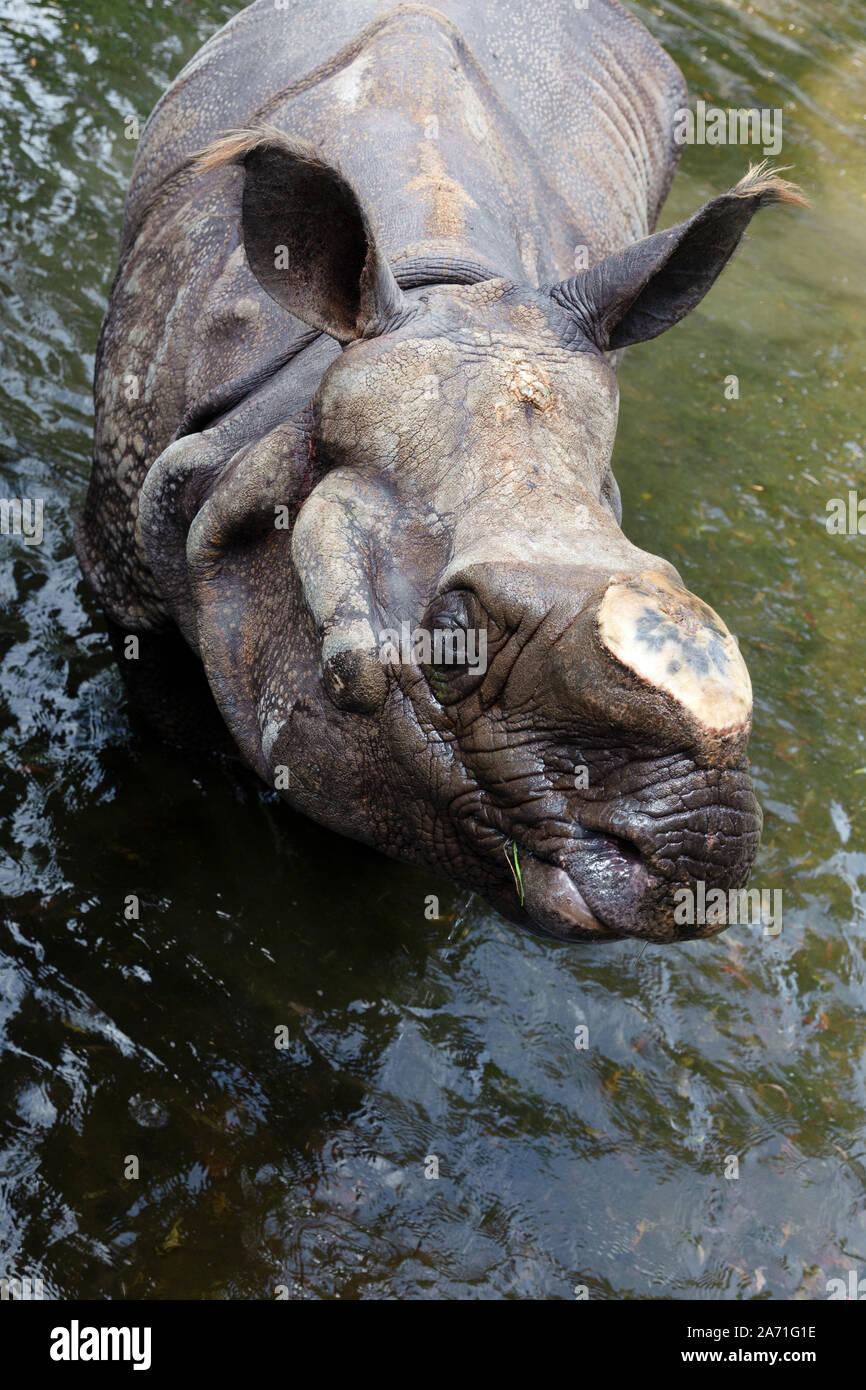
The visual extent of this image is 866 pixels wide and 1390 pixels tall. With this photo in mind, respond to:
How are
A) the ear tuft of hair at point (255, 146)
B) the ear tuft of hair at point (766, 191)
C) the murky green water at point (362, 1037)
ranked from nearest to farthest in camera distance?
1. the ear tuft of hair at point (255, 146)
2. the ear tuft of hair at point (766, 191)
3. the murky green water at point (362, 1037)

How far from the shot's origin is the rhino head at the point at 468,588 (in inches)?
119

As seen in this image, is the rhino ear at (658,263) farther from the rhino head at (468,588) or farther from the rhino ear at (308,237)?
the rhino ear at (308,237)

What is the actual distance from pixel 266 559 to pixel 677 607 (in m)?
1.51

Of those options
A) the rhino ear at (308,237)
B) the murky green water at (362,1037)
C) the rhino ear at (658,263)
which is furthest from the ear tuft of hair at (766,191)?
the murky green water at (362,1037)

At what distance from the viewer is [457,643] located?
325 cm

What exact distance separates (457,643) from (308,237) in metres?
1.47

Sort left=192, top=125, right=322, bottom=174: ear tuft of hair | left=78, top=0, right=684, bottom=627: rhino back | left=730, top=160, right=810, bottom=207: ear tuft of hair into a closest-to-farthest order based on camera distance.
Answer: left=192, top=125, right=322, bottom=174: ear tuft of hair
left=730, top=160, right=810, bottom=207: ear tuft of hair
left=78, top=0, right=684, bottom=627: rhino back

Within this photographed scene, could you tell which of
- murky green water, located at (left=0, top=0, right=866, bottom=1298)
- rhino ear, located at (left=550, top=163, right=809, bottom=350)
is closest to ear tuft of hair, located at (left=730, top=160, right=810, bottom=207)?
rhino ear, located at (left=550, top=163, right=809, bottom=350)

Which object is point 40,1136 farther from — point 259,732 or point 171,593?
point 171,593

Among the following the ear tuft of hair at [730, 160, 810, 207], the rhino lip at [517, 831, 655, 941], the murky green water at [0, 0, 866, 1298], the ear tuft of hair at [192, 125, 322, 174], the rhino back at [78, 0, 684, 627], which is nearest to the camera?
the rhino lip at [517, 831, 655, 941]

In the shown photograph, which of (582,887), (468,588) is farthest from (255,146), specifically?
(582,887)

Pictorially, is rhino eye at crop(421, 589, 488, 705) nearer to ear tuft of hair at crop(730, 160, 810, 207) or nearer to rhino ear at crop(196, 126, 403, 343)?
rhino ear at crop(196, 126, 403, 343)

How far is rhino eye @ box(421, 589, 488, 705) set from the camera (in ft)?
10.5

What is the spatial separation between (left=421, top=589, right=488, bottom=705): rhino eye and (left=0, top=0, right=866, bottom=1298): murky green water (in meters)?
2.19
